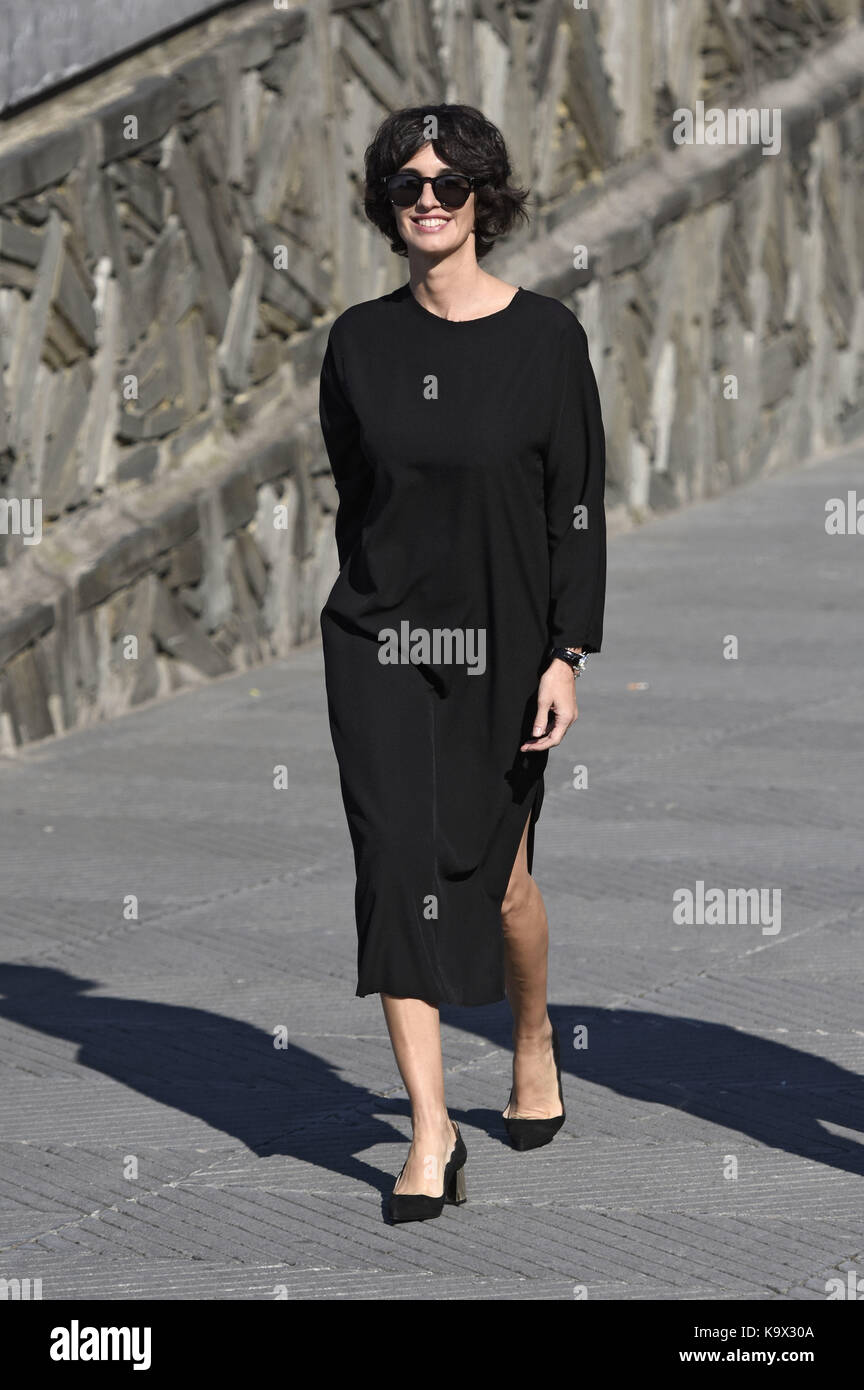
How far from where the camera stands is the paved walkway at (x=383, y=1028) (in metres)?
4.78

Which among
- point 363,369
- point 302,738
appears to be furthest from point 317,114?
point 363,369

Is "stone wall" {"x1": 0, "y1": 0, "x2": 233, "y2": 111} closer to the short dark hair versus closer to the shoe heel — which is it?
the short dark hair

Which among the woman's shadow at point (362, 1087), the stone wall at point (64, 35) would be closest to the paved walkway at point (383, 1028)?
the woman's shadow at point (362, 1087)

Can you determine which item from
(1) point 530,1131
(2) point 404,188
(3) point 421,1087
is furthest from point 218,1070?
(2) point 404,188

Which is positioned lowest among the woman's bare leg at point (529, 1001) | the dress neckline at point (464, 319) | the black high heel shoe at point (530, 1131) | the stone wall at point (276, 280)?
the black high heel shoe at point (530, 1131)

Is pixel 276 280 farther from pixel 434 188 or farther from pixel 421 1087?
pixel 421 1087

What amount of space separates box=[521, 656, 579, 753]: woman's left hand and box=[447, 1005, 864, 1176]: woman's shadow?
101 cm

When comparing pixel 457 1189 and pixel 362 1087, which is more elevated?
pixel 362 1087

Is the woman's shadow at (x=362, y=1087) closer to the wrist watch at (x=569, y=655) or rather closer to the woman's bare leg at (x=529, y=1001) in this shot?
the woman's bare leg at (x=529, y=1001)

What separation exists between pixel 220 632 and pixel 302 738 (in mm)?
1377

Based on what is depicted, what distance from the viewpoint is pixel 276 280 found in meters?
11.2

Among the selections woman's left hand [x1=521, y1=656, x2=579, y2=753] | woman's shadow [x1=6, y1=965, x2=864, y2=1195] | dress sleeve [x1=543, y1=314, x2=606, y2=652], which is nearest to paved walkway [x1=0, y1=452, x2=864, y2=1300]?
woman's shadow [x1=6, y1=965, x2=864, y2=1195]

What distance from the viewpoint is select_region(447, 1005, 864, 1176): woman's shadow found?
211 inches

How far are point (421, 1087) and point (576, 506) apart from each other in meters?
1.23
